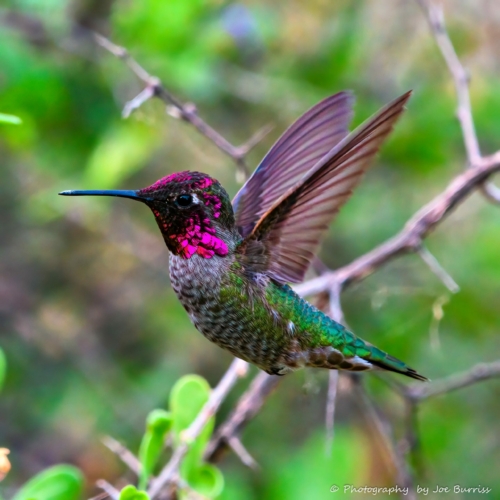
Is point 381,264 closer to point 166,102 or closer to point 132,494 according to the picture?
point 166,102

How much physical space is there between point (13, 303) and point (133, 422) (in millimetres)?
919

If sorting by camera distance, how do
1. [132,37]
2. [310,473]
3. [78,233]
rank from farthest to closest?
[78,233]
[132,37]
[310,473]

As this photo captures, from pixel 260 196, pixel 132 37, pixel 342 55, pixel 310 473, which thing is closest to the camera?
pixel 260 196

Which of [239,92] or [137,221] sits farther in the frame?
[137,221]

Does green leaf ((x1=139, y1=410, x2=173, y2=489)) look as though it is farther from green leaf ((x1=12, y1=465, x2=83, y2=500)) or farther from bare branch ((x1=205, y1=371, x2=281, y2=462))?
bare branch ((x1=205, y1=371, x2=281, y2=462))

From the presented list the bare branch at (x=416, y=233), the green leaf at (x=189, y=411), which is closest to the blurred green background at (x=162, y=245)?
the bare branch at (x=416, y=233)

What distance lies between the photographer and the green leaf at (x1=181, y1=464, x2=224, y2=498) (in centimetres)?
231

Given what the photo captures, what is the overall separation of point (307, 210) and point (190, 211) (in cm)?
37

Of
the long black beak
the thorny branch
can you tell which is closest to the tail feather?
the thorny branch

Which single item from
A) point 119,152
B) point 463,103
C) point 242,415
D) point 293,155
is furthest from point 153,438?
point 119,152

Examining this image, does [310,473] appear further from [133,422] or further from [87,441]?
[87,441]

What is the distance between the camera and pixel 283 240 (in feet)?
7.52

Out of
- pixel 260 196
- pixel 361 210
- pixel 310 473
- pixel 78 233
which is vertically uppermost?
pixel 260 196

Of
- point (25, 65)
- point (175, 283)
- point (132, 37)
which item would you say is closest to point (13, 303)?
point (25, 65)
